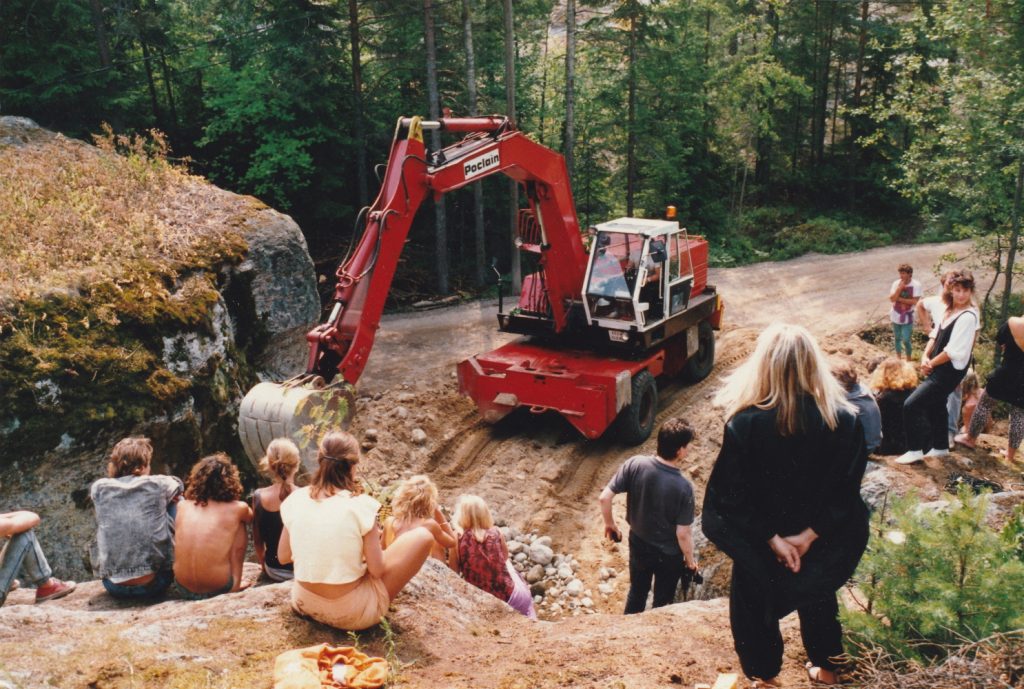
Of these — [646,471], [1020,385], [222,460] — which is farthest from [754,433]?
[1020,385]

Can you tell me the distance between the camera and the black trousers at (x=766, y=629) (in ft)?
12.1

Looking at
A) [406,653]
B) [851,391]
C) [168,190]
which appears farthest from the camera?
[168,190]

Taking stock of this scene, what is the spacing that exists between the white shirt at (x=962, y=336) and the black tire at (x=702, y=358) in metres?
5.92

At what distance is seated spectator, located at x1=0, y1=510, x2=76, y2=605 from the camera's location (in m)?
5.14

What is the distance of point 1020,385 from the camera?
7.25m

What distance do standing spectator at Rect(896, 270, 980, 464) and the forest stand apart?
268 inches

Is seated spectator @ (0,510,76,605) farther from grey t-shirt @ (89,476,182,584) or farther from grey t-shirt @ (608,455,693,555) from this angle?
grey t-shirt @ (608,455,693,555)

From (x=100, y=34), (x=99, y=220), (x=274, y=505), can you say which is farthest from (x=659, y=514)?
(x=100, y=34)

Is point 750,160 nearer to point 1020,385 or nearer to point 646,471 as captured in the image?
point 1020,385

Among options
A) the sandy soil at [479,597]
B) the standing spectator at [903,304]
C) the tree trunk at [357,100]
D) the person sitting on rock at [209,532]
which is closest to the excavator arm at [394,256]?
the person sitting on rock at [209,532]

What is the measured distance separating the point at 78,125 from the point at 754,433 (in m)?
18.3

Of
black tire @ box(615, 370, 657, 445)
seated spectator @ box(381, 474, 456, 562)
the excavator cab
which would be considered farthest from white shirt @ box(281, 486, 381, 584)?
the excavator cab

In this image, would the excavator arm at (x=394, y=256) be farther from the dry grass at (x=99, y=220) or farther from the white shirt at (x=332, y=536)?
the dry grass at (x=99, y=220)

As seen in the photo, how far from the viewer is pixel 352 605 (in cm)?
435
